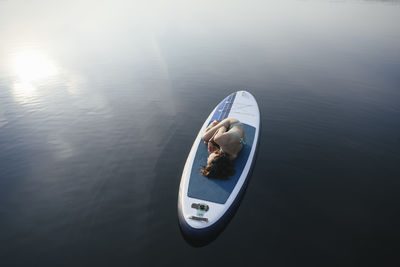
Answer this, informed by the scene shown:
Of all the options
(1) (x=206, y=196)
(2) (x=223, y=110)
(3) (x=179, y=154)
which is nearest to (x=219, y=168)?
(1) (x=206, y=196)

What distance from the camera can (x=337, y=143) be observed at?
42.3 feet

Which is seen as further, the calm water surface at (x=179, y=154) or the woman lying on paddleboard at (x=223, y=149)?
the woman lying on paddleboard at (x=223, y=149)

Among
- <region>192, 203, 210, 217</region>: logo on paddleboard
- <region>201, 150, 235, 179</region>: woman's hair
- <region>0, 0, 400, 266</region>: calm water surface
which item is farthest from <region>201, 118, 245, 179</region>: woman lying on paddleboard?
<region>0, 0, 400, 266</region>: calm water surface

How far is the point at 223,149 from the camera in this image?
31.3 ft

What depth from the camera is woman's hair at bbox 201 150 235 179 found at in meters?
8.95

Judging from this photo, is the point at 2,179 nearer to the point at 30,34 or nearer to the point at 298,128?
the point at 298,128

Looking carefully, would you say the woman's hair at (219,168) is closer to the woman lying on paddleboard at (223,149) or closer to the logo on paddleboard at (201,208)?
the woman lying on paddleboard at (223,149)

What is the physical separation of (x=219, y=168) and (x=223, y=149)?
94 centimetres

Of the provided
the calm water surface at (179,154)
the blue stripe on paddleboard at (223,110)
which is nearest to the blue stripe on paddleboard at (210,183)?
the calm water surface at (179,154)

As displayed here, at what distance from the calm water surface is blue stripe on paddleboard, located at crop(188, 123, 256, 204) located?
1101 mm

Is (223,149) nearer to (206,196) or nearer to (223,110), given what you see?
(206,196)

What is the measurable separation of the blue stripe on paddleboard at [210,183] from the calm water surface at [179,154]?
3.61 ft

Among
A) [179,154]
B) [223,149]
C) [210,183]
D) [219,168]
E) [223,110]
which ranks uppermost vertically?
[223,110]

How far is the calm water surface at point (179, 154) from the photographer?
766cm
